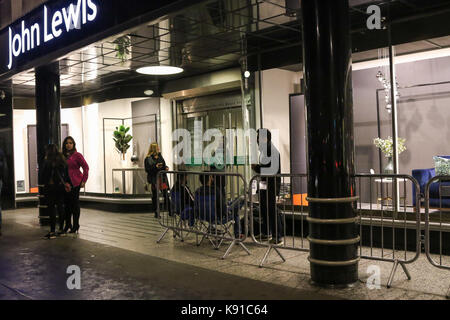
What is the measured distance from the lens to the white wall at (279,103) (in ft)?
29.1

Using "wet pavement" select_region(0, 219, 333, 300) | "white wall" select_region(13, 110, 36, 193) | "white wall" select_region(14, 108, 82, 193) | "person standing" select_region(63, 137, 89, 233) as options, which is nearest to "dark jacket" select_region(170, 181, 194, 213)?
"wet pavement" select_region(0, 219, 333, 300)

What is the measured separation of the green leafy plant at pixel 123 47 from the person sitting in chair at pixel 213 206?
8.99 feet

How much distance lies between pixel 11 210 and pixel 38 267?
7.79 m

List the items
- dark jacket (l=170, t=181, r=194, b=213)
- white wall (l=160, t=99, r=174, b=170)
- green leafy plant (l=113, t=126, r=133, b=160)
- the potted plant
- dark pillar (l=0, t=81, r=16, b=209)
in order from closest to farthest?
dark jacket (l=170, t=181, r=194, b=213) < the potted plant < white wall (l=160, t=99, r=174, b=170) < green leafy plant (l=113, t=126, r=133, b=160) < dark pillar (l=0, t=81, r=16, b=209)

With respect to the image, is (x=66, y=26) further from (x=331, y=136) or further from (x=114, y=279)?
(x=331, y=136)

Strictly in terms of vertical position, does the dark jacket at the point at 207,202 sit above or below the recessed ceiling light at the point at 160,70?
below

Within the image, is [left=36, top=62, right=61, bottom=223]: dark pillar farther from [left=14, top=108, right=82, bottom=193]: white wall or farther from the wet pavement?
[left=14, top=108, right=82, bottom=193]: white wall

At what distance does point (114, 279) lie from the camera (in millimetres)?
4977

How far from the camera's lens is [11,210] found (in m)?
12.5

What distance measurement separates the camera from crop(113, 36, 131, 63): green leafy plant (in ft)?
23.9

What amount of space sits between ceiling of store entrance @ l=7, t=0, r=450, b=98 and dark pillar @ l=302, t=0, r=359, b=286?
68.4 inches

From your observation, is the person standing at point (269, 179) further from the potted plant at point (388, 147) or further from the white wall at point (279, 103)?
the potted plant at point (388, 147)

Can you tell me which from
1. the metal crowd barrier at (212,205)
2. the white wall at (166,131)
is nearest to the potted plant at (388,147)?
the metal crowd barrier at (212,205)
